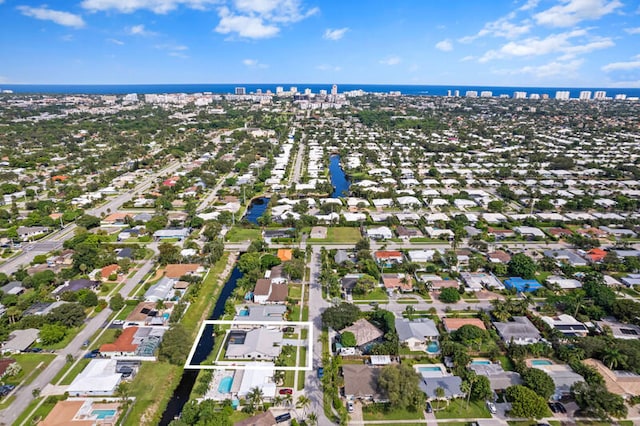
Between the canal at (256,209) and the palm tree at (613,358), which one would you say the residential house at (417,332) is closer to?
the palm tree at (613,358)

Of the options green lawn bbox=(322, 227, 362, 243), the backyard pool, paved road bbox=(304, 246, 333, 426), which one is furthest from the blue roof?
paved road bbox=(304, 246, 333, 426)

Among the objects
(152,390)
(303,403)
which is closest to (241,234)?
(152,390)

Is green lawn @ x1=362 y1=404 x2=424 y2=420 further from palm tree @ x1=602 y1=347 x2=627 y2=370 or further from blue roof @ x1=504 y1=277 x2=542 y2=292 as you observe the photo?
blue roof @ x1=504 y1=277 x2=542 y2=292

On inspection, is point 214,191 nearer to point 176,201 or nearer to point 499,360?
point 176,201

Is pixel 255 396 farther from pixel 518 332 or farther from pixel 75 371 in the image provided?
pixel 518 332

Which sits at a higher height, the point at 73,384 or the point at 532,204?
the point at 532,204

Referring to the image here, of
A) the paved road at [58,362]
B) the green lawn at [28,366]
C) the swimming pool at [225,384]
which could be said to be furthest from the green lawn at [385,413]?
the green lawn at [28,366]

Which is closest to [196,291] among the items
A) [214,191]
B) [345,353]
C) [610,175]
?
[345,353]
